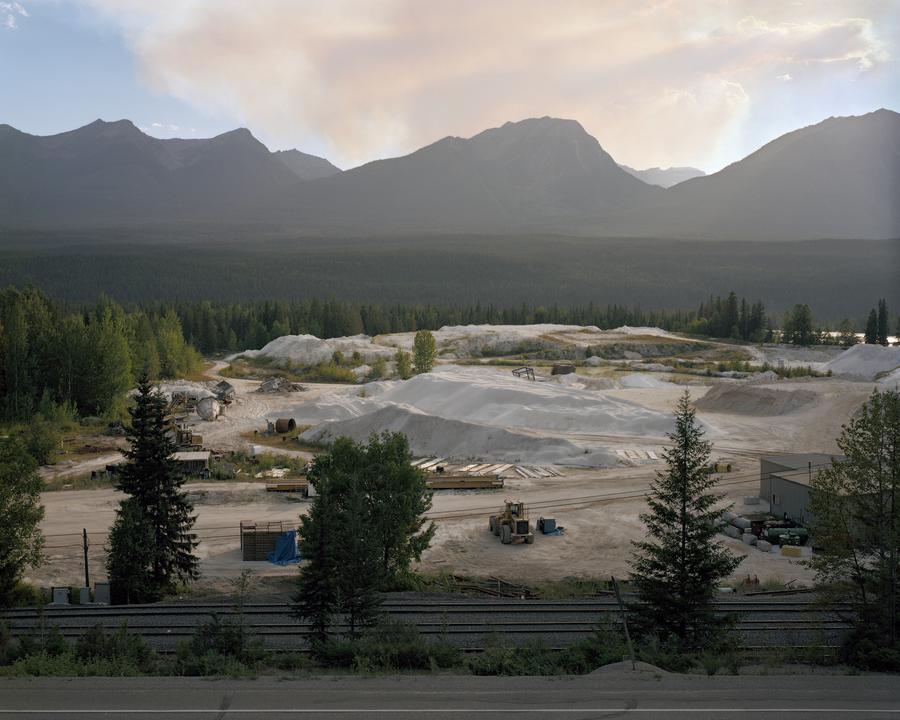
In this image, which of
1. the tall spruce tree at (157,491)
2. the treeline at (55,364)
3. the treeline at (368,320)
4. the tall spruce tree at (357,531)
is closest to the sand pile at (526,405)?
the treeline at (55,364)

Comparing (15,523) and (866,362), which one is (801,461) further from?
(866,362)

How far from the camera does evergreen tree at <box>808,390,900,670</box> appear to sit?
55.8 ft

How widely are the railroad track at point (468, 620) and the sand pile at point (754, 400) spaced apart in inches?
1547

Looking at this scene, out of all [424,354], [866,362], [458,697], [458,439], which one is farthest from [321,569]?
[866,362]

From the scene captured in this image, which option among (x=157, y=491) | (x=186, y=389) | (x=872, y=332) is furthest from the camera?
(x=872, y=332)

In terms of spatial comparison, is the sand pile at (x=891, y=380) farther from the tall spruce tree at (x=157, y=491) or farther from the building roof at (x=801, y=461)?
the tall spruce tree at (x=157, y=491)

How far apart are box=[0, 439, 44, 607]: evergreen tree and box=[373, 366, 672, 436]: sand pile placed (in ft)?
114

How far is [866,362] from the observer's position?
8544cm

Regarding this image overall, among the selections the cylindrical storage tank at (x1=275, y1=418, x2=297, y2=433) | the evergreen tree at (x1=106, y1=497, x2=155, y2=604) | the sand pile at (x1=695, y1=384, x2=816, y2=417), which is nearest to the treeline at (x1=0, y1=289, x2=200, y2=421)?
the cylindrical storage tank at (x1=275, y1=418, x2=297, y2=433)

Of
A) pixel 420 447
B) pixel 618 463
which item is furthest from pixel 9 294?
pixel 618 463

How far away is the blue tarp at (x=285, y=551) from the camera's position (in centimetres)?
3080

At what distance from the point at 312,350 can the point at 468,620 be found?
8185 centimetres

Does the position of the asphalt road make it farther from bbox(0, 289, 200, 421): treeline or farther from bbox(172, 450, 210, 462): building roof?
bbox(0, 289, 200, 421): treeline

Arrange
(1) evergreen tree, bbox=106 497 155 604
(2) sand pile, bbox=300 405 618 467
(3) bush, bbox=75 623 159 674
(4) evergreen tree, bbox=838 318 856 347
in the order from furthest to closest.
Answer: (4) evergreen tree, bbox=838 318 856 347, (2) sand pile, bbox=300 405 618 467, (1) evergreen tree, bbox=106 497 155 604, (3) bush, bbox=75 623 159 674
